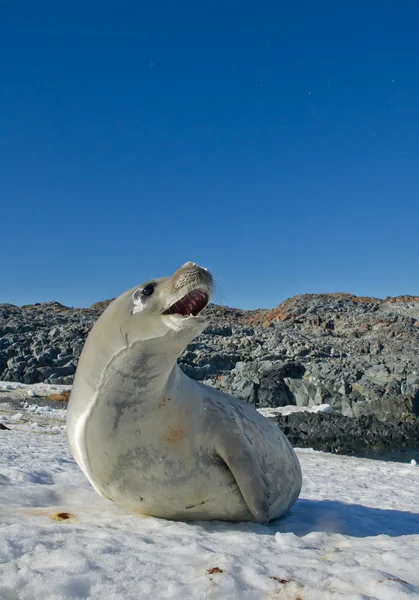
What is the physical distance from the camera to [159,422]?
135 inches

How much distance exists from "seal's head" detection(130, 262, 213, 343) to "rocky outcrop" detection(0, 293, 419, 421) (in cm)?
1020

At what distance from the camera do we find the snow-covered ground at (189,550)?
230cm

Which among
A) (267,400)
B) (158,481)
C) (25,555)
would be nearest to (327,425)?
(267,400)

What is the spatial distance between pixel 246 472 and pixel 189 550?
28.6 inches

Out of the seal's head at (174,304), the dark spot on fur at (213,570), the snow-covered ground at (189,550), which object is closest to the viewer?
the snow-covered ground at (189,550)

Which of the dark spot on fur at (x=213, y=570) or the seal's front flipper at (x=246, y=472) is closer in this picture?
the dark spot on fur at (x=213, y=570)


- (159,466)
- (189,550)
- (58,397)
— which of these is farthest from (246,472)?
(58,397)

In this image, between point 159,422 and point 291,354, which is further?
point 291,354

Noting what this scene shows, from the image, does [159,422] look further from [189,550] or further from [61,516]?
[61,516]

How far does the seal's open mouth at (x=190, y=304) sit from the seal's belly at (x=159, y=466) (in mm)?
644

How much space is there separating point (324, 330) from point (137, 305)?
33936 millimetres

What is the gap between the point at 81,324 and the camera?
30297mm

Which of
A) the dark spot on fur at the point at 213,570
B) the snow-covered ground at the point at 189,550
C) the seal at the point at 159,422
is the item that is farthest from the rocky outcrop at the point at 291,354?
the dark spot on fur at the point at 213,570

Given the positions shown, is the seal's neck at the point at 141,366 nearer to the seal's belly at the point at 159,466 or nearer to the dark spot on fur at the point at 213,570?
the seal's belly at the point at 159,466
